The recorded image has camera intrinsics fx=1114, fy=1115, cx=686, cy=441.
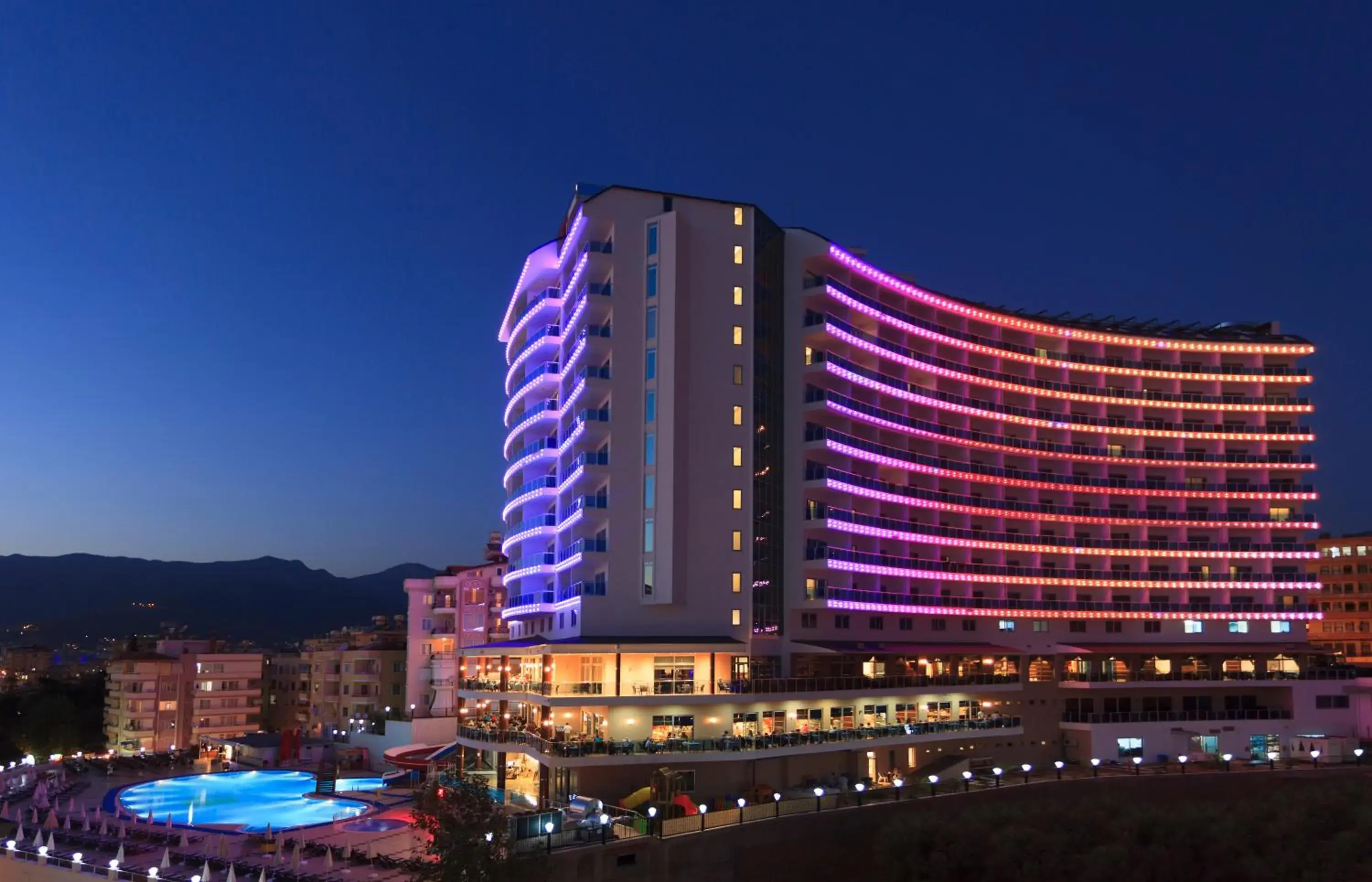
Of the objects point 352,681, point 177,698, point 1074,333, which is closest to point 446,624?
point 352,681

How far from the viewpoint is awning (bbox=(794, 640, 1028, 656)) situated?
67.2 metres

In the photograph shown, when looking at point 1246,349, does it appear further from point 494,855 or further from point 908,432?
point 494,855

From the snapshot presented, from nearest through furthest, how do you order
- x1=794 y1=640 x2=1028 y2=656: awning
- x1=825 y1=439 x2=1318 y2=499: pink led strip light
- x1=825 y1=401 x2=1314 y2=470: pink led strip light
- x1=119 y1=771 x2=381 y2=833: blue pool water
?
x1=119 y1=771 x2=381 y2=833: blue pool water, x1=794 y1=640 x2=1028 y2=656: awning, x1=825 y1=439 x2=1318 y2=499: pink led strip light, x1=825 y1=401 x2=1314 y2=470: pink led strip light

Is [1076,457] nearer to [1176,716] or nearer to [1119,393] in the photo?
[1119,393]

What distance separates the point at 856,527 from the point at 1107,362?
32066 mm

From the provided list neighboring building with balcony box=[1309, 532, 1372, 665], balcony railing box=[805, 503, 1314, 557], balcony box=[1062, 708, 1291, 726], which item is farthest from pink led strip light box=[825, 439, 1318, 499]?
neighboring building with balcony box=[1309, 532, 1372, 665]

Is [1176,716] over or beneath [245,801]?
over

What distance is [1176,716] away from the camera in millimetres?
76875

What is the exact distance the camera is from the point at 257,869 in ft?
145

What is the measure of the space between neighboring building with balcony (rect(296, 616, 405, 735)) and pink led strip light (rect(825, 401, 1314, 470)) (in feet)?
185

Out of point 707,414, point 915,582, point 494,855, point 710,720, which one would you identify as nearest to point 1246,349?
point 915,582

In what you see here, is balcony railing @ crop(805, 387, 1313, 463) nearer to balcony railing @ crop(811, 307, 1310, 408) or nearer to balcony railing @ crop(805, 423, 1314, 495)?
balcony railing @ crop(805, 423, 1314, 495)

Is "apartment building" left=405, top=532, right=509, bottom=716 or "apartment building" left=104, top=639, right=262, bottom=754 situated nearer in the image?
"apartment building" left=405, top=532, right=509, bottom=716

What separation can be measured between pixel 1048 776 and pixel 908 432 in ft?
79.3
